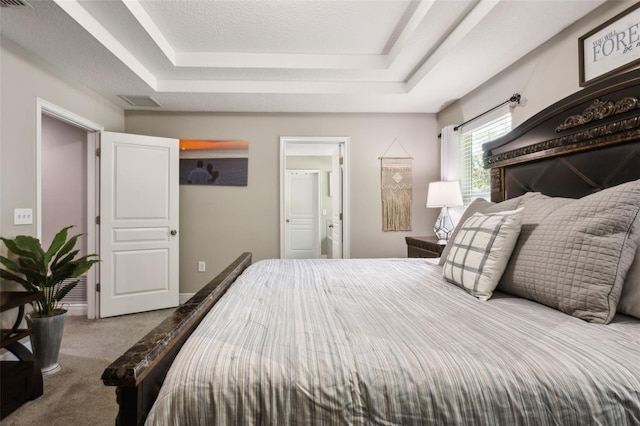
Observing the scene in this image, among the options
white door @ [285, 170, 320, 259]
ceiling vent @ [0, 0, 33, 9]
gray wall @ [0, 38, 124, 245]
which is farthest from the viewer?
white door @ [285, 170, 320, 259]

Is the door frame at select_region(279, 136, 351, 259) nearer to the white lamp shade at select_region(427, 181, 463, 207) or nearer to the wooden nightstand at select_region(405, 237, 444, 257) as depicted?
the wooden nightstand at select_region(405, 237, 444, 257)

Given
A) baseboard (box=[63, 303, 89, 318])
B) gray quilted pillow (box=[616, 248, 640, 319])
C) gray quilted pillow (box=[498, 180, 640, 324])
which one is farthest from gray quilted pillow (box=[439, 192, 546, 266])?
baseboard (box=[63, 303, 89, 318])

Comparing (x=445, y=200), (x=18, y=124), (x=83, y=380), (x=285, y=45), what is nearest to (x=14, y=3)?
(x=18, y=124)

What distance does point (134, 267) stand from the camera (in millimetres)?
3352

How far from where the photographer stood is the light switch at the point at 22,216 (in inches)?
88.1

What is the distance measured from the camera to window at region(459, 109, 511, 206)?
107 inches

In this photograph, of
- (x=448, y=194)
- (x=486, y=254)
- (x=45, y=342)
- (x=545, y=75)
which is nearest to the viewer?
(x=486, y=254)

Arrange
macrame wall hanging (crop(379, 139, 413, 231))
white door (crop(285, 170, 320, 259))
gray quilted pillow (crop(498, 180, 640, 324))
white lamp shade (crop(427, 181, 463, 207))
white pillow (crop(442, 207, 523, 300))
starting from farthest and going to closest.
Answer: white door (crop(285, 170, 320, 259)), macrame wall hanging (crop(379, 139, 413, 231)), white lamp shade (crop(427, 181, 463, 207)), white pillow (crop(442, 207, 523, 300)), gray quilted pillow (crop(498, 180, 640, 324))

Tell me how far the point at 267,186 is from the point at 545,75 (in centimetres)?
295

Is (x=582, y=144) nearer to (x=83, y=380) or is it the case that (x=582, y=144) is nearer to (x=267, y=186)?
(x=267, y=186)

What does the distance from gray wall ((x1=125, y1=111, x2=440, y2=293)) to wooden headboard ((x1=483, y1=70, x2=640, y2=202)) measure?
5.89 ft

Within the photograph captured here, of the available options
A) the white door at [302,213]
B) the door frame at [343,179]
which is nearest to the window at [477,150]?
the door frame at [343,179]

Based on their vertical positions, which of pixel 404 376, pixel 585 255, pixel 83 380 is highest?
pixel 585 255

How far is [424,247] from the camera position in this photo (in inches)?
112
